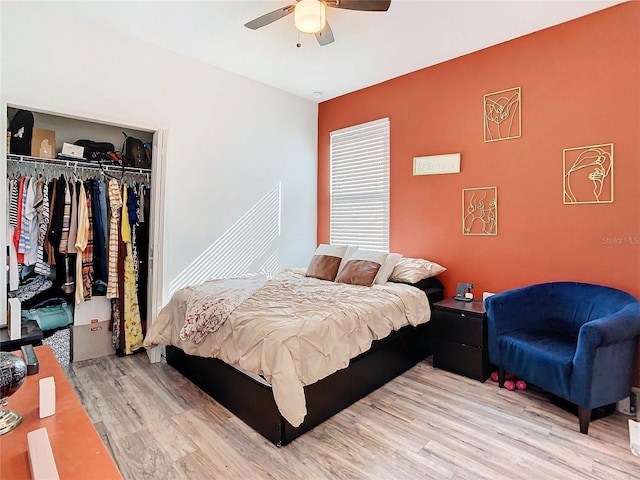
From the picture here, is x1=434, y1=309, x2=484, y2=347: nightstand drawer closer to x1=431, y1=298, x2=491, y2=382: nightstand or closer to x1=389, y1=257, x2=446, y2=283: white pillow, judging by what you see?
x1=431, y1=298, x2=491, y2=382: nightstand

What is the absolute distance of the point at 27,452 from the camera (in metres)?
0.96

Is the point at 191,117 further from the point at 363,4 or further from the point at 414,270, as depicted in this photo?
the point at 414,270

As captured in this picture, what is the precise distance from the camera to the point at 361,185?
4.43 metres

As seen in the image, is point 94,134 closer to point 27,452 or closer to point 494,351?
point 27,452

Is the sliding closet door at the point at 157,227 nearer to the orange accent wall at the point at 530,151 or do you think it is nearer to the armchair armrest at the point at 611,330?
the orange accent wall at the point at 530,151

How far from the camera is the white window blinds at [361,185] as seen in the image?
13.8 feet

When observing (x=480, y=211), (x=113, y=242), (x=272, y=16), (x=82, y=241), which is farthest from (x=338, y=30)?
(x=82, y=241)

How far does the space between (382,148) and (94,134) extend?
3.15 meters

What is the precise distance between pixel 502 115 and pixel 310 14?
2035 mm

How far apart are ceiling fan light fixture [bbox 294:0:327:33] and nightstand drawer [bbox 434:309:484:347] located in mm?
2456

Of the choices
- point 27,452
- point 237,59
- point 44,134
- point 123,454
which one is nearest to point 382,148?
point 237,59

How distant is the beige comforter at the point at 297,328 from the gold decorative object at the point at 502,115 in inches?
65.2

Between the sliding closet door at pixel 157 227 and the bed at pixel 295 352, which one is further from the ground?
the sliding closet door at pixel 157 227

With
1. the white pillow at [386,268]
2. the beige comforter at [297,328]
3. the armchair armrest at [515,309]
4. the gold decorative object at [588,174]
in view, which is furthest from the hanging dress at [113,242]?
the gold decorative object at [588,174]
